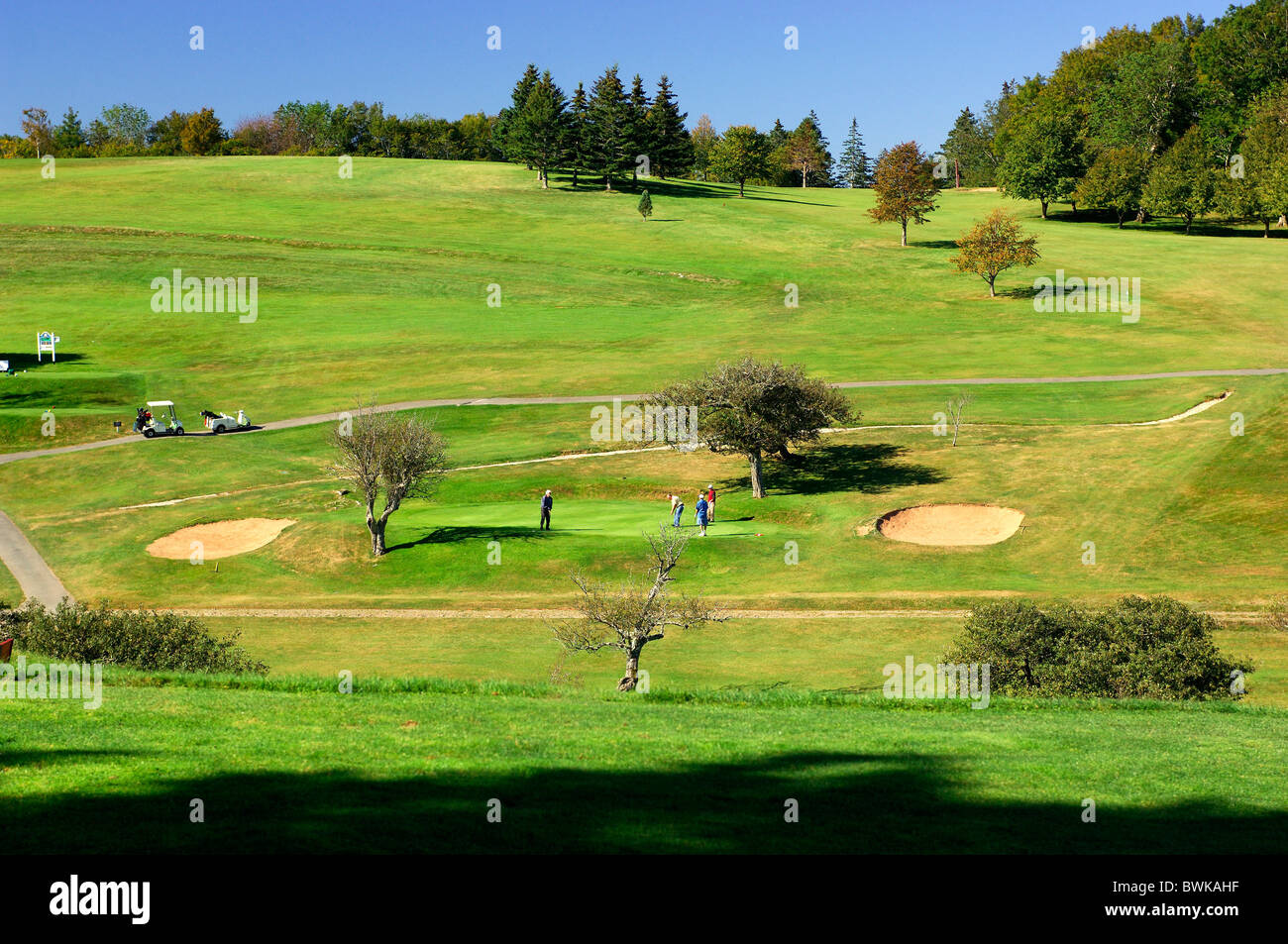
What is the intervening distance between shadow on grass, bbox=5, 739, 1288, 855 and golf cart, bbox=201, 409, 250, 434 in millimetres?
55096

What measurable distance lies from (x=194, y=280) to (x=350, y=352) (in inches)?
1062

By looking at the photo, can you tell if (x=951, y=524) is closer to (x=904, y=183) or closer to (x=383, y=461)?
(x=383, y=461)

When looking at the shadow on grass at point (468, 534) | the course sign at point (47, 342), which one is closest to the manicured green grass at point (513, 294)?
the course sign at point (47, 342)

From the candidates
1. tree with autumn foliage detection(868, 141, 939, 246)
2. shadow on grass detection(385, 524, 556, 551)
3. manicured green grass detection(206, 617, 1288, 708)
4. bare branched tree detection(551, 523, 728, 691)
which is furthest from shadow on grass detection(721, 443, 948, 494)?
tree with autumn foliage detection(868, 141, 939, 246)

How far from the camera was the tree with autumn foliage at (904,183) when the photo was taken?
110 m

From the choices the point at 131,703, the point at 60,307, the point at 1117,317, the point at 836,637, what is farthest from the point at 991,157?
the point at 131,703

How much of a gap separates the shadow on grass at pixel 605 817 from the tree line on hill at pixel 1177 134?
12296 cm

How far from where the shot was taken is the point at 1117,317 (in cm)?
8731

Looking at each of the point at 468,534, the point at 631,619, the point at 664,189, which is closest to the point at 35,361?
the point at 468,534

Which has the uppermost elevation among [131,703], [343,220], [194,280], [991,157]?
[991,157]

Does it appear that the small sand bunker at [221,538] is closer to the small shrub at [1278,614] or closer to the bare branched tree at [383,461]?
the bare branched tree at [383,461]

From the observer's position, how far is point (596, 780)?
483 inches
